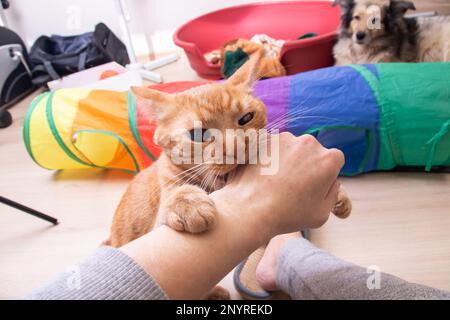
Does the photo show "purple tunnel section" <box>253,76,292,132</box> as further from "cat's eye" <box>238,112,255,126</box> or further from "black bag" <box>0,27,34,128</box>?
"black bag" <box>0,27,34,128</box>

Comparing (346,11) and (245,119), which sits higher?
(346,11)

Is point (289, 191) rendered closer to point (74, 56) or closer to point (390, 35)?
point (390, 35)

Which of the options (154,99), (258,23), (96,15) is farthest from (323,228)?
(96,15)

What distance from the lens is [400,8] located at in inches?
75.2

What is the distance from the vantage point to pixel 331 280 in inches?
30.8

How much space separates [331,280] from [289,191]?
0.27m

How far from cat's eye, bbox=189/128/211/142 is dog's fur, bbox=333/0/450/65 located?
1.63 m

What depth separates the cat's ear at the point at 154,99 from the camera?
0.87 metres

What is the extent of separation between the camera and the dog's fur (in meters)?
1.93

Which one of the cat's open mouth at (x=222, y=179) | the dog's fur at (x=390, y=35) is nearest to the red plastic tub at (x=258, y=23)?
the dog's fur at (x=390, y=35)

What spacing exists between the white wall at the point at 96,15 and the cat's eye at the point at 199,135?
2.61m

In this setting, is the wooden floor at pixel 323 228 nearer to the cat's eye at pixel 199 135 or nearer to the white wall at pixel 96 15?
the cat's eye at pixel 199 135

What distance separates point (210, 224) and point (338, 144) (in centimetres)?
96
